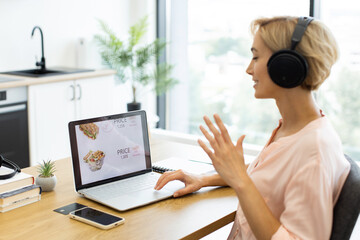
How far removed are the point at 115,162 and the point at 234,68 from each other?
122 inches

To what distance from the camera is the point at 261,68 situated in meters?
1.58

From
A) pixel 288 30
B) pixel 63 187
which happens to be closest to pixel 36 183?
pixel 63 187

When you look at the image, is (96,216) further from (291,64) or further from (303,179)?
(291,64)

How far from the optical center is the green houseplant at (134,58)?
4.45 meters

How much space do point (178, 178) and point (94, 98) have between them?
238cm

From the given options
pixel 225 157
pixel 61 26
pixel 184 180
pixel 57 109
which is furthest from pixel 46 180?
pixel 61 26

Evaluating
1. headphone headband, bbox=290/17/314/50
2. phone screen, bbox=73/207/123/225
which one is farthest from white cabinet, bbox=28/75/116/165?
headphone headband, bbox=290/17/314/50

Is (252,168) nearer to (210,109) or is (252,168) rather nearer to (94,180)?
(94,180)

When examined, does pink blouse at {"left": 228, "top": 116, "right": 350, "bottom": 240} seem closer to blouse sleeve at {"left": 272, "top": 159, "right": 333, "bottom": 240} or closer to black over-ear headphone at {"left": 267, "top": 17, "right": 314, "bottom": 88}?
blouse sleeve at {"left": 272, "top": 159, "right": 333, "bottom": 240}

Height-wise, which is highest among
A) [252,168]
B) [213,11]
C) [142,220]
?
[213,11]

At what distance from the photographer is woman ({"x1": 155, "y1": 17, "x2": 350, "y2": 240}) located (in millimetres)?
1381

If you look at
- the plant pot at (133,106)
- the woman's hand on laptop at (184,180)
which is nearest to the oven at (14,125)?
the plant pot at (133,106)

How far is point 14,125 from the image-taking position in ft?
11.4

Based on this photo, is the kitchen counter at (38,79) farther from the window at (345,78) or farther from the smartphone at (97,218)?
the smartphone at (97,218)
